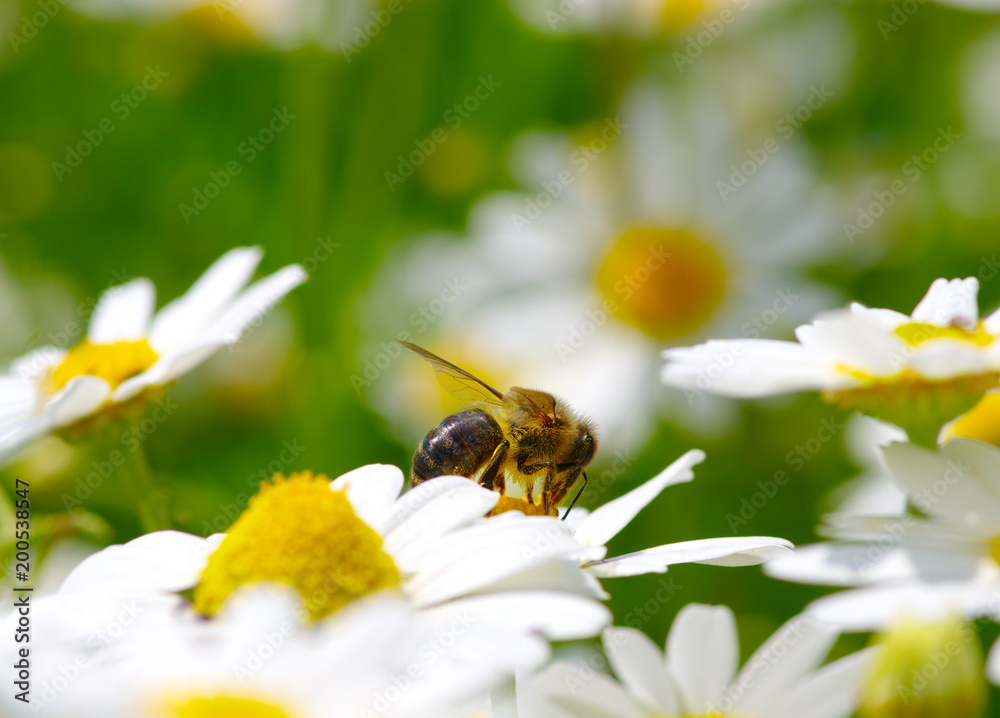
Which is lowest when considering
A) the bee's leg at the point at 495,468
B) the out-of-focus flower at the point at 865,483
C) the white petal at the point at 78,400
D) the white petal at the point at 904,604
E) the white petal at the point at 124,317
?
the out-of-focus flower at the point at 865,483

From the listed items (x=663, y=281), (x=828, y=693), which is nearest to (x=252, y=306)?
(x=828, y=693)

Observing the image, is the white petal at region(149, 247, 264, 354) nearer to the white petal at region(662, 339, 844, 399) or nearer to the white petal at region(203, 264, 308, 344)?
the white petal at region(203, 264, 308, 344)

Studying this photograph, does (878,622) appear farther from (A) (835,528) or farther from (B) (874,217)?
(B) (874,217)

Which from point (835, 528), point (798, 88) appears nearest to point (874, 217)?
point (798, 88)

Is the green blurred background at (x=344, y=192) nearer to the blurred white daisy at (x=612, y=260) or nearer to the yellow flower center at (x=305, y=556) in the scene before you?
A: the blurred white daisy at (x=612, y=260)

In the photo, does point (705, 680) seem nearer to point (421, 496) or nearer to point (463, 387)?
point (421, 496)

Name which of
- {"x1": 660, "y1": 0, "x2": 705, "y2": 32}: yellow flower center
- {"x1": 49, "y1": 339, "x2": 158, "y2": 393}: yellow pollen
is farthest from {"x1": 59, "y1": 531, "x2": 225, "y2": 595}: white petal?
{"x1": 660, "y1": 0, "x2": 705, "y2": 32}: yellow flower center

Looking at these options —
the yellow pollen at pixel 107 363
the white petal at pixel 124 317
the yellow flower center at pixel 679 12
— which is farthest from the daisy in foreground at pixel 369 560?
the yellow flower center at pixel 679 12
